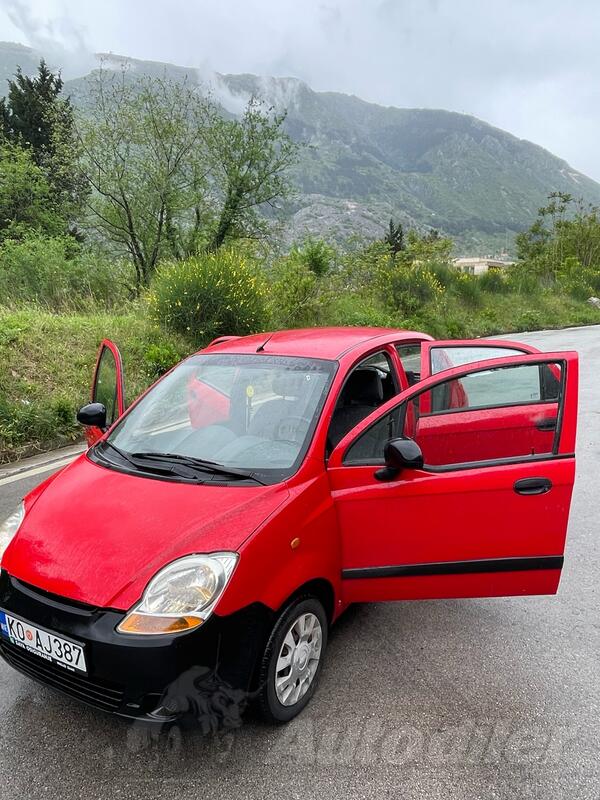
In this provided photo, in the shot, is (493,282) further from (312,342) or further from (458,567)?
(458,567)

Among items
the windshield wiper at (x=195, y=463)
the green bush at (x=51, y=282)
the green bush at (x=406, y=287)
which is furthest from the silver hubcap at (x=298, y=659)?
the green bush at (x=406, y=287)

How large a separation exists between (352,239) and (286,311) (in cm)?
1068

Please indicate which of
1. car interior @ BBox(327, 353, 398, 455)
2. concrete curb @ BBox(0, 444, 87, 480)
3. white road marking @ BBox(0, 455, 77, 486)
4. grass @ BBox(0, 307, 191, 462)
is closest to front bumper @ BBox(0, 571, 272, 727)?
car interior @ BBox(327, 353, 398, 455)

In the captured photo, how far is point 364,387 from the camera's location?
335cm

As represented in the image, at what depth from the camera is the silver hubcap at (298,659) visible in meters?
2.20

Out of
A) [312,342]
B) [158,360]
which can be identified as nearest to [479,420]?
[312,342]

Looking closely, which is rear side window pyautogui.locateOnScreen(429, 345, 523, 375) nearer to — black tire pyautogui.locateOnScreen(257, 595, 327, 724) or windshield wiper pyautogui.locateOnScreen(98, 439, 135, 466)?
black tire pyautogui.locateOnScreen(257, 595, 327, 724)

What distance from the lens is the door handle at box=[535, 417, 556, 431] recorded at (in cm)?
286

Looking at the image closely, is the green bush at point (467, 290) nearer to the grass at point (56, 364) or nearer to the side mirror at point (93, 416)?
the grass at point (56, 364)

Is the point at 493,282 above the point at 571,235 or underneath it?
underneath

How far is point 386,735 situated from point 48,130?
34.4m

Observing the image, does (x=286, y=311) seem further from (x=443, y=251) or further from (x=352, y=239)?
(x=443, y=251)

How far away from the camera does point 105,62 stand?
20.8m

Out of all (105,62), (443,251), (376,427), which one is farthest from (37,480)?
(443,251)
